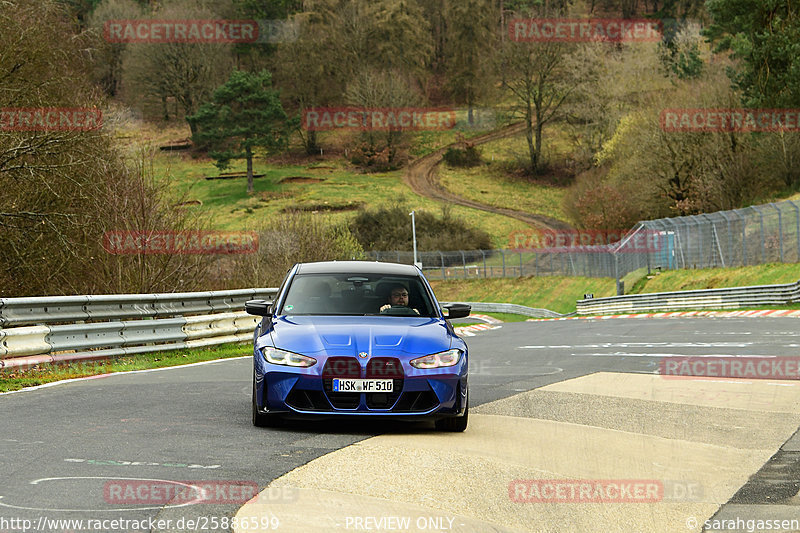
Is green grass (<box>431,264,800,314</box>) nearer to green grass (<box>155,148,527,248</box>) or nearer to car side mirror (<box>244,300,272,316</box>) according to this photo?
green grass (<box>155,148,527,248</box>)

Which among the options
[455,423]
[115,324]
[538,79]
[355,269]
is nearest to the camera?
[455,423]

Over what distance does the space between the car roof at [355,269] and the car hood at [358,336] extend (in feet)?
2.97

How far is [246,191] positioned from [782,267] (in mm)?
75911

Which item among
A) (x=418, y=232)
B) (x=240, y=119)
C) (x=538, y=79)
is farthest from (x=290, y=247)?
(x=538, y=79)

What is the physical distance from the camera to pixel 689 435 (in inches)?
369

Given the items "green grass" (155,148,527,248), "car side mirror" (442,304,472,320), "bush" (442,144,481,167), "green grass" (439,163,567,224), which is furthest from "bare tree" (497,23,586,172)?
"car side mirror" (442,304,472,320)

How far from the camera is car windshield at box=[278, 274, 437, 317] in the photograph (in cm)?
1002

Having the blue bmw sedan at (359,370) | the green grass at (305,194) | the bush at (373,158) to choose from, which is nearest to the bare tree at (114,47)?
the green grass at (305,194)

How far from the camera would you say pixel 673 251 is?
50938mm

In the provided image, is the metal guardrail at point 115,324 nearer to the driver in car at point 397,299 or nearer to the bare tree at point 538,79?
the driver in car at point 397,299

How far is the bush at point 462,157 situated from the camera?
11750 cm

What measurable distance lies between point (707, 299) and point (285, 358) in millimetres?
34654

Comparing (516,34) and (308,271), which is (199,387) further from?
(516,34)

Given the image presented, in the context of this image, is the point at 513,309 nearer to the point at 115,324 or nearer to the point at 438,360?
the point at 115,324
